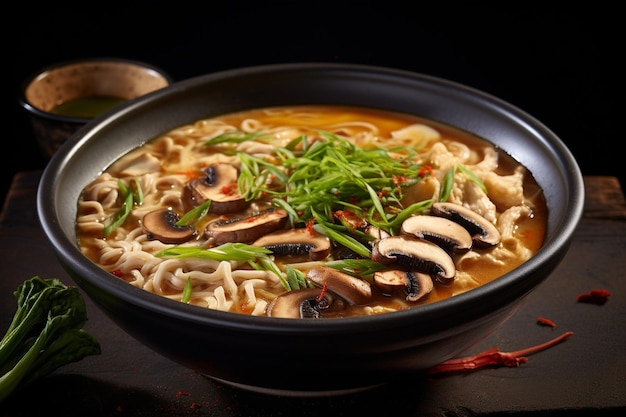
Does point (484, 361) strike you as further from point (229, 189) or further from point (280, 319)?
point (229, 189)

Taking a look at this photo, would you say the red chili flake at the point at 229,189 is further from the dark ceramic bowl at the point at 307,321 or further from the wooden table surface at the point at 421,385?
the wooden table surface at the point at 421,385

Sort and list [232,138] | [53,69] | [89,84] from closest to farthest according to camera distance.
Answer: [232,138] < [53,69] < [89,84]

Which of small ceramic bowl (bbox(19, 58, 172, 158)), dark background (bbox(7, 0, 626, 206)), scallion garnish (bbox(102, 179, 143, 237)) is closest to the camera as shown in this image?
scallion garnish (bbox(102, 179, 143, 237))

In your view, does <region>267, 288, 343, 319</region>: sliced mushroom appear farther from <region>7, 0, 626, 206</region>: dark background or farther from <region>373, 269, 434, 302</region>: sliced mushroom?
<region>7, 0, 626, 206</region>: dark background

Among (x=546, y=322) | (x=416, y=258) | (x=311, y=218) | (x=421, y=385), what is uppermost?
(x=416, y=258)

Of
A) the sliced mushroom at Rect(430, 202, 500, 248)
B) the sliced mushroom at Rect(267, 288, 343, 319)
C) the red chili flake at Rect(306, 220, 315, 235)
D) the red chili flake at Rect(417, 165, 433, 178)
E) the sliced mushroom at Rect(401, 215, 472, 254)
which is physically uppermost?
the red chili flake at Rect(417, 165, 433, 178)

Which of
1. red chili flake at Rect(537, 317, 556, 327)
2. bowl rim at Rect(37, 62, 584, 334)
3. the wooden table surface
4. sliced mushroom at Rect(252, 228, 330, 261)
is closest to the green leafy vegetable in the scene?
the wooden table surface

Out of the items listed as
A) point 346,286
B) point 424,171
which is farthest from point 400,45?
point 346,286

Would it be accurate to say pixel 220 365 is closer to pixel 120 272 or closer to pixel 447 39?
pixel 120 272

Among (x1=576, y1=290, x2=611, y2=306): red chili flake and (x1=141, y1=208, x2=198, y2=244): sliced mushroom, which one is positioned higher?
(x1=576, y1=290, x2=611, y2=306): red chili flake
